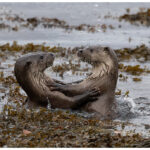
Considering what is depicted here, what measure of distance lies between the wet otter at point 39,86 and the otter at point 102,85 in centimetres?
10

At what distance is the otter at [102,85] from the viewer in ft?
24.0

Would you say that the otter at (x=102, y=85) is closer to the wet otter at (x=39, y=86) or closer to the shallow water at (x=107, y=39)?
the wet otter at (x=39, y=86)

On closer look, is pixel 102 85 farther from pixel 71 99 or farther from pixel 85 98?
pixel 71 99

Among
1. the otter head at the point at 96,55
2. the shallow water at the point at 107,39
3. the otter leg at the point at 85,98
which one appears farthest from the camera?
the shallow water at the point at 107,39

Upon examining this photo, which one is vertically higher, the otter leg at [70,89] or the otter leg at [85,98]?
the otter leg at [70,89]

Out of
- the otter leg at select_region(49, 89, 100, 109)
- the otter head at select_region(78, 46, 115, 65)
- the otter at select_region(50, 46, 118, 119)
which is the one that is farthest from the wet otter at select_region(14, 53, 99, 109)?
the otter head at select_region(78, 46, 115, 65)

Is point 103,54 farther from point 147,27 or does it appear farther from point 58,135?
point 147,27

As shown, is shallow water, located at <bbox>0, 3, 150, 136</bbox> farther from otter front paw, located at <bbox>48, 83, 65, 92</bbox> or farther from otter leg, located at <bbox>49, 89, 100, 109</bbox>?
otter front paw, located at <bbox>48, 83, 65, 92</bbox>

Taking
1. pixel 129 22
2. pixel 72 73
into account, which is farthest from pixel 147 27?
pixel 72 73

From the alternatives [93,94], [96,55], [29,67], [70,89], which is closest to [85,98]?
[93,94]

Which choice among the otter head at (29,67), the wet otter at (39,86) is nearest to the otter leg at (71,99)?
the wet otter at (39,86)

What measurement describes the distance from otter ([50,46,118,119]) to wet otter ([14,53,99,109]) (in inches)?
4.0

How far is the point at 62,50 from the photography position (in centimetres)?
1450

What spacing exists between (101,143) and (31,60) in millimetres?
→ 2336
